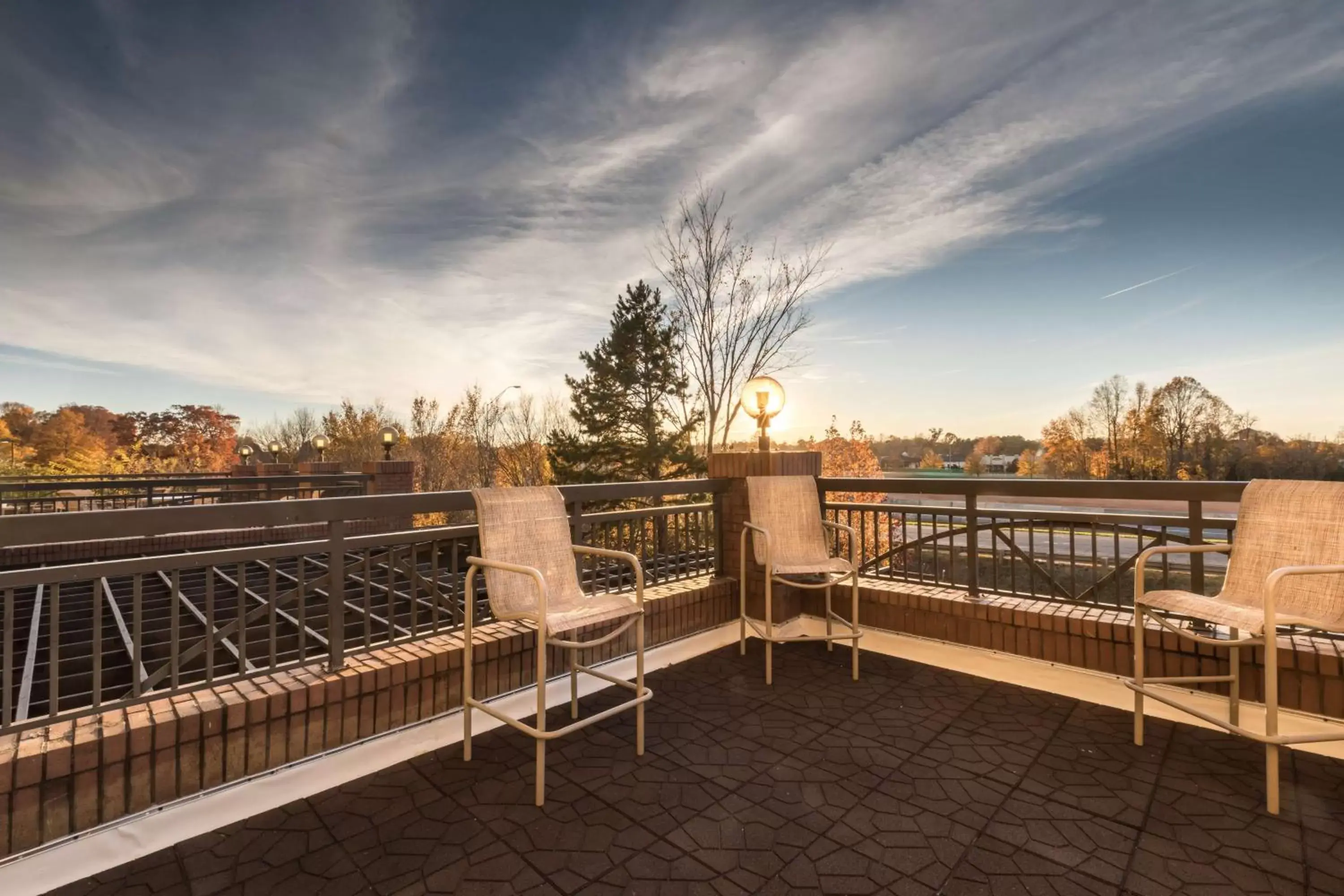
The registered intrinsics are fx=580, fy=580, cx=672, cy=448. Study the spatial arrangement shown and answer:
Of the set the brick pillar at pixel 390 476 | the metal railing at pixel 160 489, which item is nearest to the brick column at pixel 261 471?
the metal railing at pixel 160 489

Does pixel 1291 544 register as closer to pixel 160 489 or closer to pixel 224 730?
pixel 224 730

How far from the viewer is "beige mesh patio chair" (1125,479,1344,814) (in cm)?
174

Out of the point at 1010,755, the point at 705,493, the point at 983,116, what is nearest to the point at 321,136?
the point at 705,493

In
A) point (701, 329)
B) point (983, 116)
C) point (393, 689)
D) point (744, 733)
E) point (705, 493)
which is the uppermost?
point (983, 116)

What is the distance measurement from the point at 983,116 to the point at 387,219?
12.1 meters

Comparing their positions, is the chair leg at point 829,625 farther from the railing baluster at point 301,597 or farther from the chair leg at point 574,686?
the railing baluster at point 301,597

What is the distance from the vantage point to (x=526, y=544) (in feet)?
7.66

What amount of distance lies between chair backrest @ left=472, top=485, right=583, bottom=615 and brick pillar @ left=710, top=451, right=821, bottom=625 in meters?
1.42

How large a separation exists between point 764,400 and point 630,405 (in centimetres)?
1349

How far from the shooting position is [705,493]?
3787 millimetres

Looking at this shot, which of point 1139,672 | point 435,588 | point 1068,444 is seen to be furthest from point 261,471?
point 1068,444

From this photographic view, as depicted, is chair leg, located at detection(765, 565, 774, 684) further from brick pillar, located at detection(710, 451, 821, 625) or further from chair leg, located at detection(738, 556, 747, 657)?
brick pillar, located at detection(710, 451, 821, 625)

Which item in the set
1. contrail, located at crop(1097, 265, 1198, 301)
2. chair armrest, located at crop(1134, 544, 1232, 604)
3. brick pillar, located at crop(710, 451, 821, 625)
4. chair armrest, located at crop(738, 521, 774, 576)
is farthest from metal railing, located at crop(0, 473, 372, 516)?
contrail, located at crop(1097, 265, 1198, 301)

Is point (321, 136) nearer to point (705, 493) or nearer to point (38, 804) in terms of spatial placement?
point (705, 493)
